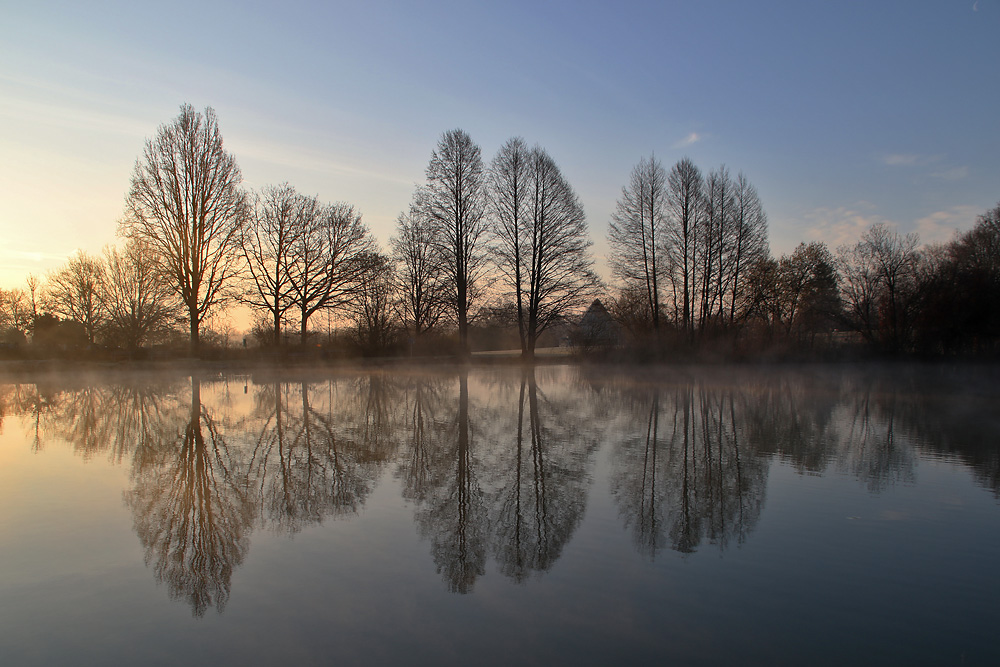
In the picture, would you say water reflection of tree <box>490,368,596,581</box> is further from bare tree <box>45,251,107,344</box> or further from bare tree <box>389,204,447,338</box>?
bare tree <box>45,251,107,344</box>

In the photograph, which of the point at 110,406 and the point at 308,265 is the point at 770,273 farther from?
the point at 110,406

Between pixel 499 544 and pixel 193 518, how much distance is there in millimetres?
2706

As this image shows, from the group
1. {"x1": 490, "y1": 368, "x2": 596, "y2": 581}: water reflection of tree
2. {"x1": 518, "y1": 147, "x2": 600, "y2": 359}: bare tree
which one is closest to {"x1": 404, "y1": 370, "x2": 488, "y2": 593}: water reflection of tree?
{"x1": 490, "y1": 368, "x2": 596, "y2": 581}: water reflection of tree

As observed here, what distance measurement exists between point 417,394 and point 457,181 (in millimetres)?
18667

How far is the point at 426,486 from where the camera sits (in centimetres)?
582

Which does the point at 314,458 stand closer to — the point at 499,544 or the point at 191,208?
the point at 499,544

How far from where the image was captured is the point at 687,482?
19.4 ft

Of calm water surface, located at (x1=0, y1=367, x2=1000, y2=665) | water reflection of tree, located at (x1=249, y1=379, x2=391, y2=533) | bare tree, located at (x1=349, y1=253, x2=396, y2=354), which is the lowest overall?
calm water surface, located at (x1=0, y1=367, x2=1000, y2=665)

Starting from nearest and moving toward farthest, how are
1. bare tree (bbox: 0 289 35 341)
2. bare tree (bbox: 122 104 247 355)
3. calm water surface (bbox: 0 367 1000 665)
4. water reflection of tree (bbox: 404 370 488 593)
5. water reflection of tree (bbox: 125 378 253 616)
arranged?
calm water surface (bbox: 0 367 1000 665), water reflection of tree (bbox: 125 378 253 616), water reflection of tree (bbox: 404 370 488 593), bare tree (bbox: 122 104 247 355), bare tree (bbox: 0 289 35 341)

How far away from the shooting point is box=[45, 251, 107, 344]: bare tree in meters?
39.9

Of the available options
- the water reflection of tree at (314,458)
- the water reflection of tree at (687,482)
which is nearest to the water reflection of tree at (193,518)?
the water reflection of tree at (314,458)

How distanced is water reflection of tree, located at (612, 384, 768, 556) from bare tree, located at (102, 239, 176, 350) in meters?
36.0

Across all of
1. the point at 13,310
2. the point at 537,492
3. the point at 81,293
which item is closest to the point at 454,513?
the point at 537,492

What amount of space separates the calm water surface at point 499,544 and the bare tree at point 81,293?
122 ft
